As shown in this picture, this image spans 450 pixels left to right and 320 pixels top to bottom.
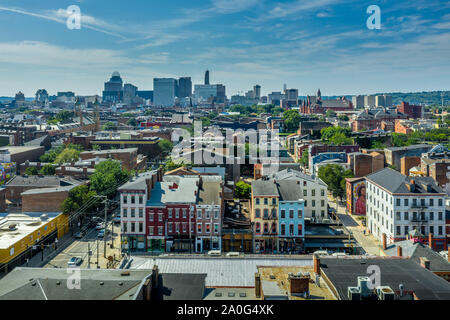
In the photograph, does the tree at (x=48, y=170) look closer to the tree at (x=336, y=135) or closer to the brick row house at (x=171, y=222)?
the brick row house at (x=171, y=222)

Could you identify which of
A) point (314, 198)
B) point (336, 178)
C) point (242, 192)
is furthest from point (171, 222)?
point (336, 178)

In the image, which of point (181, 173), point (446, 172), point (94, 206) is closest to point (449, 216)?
point (446, 172)

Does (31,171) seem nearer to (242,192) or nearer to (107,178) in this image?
(107,178)

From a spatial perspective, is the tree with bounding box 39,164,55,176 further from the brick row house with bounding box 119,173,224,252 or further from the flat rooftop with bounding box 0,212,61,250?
the brick row house with bounding box 119,173,224,252

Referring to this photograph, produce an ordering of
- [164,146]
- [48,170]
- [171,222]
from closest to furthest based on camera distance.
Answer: [171,222] → [48,170] → [164,146]

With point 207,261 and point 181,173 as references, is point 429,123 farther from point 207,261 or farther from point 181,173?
point 207,261

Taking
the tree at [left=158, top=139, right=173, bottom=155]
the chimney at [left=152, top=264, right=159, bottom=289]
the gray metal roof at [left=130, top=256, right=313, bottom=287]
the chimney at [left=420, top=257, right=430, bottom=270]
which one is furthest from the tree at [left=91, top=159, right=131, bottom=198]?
the chimney at [left=420, top=257, right=430, bottom=270]
